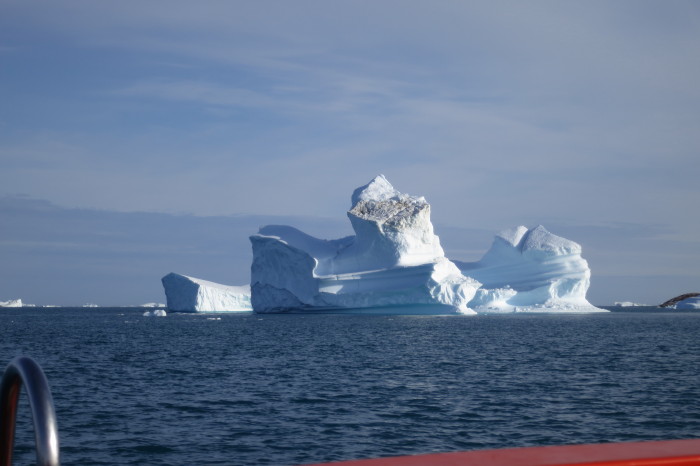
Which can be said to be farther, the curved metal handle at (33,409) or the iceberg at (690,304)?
the iceberg at (690,304)

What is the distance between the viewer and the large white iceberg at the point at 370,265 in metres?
42.5

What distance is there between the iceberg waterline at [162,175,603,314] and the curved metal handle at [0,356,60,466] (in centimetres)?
3948

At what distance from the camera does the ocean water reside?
1041 cm

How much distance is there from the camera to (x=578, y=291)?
50719 mm

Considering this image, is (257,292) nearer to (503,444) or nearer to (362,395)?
(362,395)

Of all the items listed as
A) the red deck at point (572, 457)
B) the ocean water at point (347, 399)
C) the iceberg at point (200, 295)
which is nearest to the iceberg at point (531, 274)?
the iceberg at point (200, 295)

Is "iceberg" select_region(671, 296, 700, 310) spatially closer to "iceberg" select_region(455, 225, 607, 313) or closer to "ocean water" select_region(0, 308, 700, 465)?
"iceberg" select_region(455, 225, 607, 313)

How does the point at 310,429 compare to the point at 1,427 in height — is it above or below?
below

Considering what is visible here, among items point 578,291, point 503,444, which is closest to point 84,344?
point 503,444

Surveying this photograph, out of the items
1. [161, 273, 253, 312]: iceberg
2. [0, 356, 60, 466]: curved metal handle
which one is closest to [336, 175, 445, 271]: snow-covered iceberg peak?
[161, 273, 253, 312]: iceberg

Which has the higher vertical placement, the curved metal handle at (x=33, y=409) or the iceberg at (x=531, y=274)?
the iceberg at (x=531, y=274)

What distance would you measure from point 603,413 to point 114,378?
10.7m

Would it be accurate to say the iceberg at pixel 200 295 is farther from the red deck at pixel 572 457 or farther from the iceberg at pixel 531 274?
the red deck at pixel 572 457

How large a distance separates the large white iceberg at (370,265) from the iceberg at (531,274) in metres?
5.57
